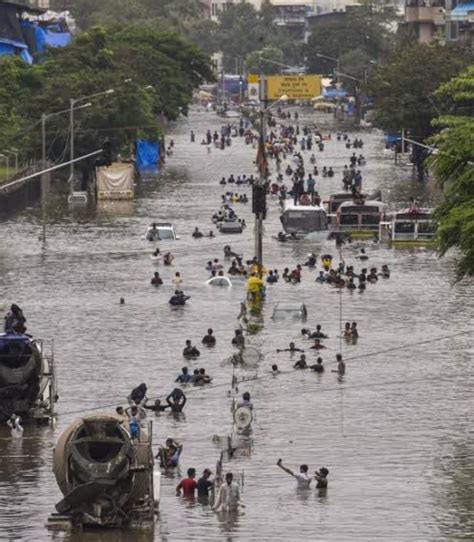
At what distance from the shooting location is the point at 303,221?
113 m

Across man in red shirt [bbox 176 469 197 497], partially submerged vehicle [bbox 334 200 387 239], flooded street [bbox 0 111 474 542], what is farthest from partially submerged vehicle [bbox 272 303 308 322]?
man in red shirt [bbox 176 469 197 497]

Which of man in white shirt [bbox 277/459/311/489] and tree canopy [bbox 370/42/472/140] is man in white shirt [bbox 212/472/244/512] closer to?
man in white shirt [bbox 277/459/311/489]

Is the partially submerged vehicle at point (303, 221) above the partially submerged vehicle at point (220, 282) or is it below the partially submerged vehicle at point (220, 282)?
above

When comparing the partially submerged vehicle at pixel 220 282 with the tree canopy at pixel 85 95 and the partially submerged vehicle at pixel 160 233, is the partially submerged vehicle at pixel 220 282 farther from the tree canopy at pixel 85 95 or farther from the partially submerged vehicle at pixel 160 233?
the tree canopy at pixel 85 95

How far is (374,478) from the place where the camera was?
5488cm

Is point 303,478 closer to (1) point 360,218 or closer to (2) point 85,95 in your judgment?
(1) point 360,218

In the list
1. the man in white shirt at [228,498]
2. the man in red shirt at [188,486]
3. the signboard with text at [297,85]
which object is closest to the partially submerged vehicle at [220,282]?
the man in red shirt at [188,486]

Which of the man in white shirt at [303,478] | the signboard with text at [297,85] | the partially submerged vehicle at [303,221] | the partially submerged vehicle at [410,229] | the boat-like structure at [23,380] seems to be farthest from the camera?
the signboard with text at [297,85]

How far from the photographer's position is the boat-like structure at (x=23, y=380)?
60.4 meters

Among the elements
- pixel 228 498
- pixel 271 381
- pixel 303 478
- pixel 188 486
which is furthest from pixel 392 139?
pixel 228 498

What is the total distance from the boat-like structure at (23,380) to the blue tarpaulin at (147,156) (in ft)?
313

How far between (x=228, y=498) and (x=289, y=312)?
3246cm

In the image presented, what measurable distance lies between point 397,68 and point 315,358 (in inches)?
3299

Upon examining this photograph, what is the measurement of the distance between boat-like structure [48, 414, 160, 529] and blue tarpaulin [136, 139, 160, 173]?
108 metres
